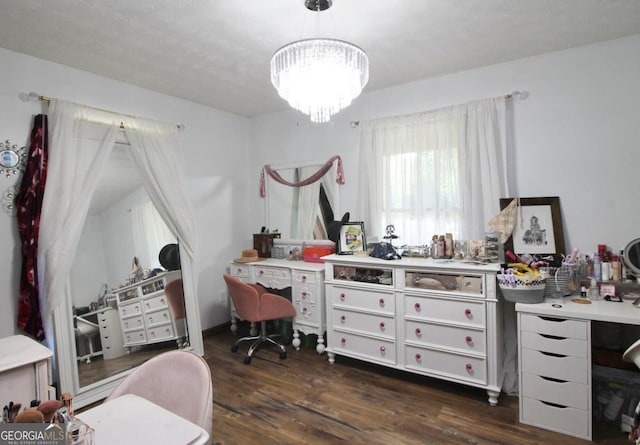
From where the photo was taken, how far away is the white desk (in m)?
2.11

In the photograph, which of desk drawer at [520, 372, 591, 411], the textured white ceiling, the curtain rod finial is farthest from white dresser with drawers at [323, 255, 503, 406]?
the curtain rod finial

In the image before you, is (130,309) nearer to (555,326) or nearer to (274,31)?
(274,31)

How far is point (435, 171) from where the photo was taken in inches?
123

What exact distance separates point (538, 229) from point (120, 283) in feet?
11.2

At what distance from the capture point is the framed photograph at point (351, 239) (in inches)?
133

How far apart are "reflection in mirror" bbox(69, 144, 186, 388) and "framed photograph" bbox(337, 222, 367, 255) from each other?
5.38 ft

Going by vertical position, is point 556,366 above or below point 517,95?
below

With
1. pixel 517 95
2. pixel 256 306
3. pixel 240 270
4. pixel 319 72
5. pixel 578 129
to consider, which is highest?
pixel 517 95

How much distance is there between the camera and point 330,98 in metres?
1.81

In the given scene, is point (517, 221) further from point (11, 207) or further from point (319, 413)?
point (11, 207)

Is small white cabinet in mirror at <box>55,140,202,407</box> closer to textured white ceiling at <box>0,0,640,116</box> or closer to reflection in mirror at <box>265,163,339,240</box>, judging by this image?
textured white ceiling at <box>0,0,640,116</box>

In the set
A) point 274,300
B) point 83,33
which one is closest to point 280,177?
point 274,300

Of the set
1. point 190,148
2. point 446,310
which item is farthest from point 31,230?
point 446,310

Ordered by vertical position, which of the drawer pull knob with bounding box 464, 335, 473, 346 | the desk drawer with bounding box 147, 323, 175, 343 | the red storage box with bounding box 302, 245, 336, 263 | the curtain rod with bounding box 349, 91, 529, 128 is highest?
the curtain rod with bounding box 349, 91, 529, 128
